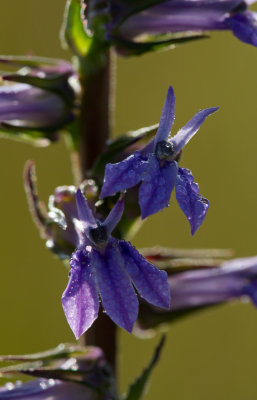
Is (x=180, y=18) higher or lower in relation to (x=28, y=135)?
higher

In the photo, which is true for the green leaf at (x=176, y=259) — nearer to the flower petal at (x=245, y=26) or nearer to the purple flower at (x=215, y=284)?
the purple flower at (x=215, y=284)

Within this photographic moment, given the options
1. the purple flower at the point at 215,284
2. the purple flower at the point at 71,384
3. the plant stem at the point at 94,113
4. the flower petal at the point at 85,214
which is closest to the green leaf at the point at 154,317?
the purple flower at the point at 215,284

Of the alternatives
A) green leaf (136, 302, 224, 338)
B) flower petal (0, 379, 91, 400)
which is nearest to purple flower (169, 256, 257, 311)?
green leaf (136, 302, 224, 338)

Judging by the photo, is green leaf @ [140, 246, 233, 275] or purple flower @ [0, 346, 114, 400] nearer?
purple flower @ [0, 346, 114, 400]

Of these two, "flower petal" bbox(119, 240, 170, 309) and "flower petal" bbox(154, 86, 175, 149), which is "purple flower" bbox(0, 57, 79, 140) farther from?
"flower petal" bbox(119, 240, 170, 309)

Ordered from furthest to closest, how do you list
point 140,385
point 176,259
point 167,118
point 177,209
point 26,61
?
1. point 177,209
2. point 176,259
3. point 26,61
4. point 140,385
5. point 167,118

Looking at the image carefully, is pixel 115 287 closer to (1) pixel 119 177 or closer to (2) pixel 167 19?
(1) pixel 119 177

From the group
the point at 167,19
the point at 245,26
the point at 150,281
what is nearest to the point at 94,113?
the point at 167,19
